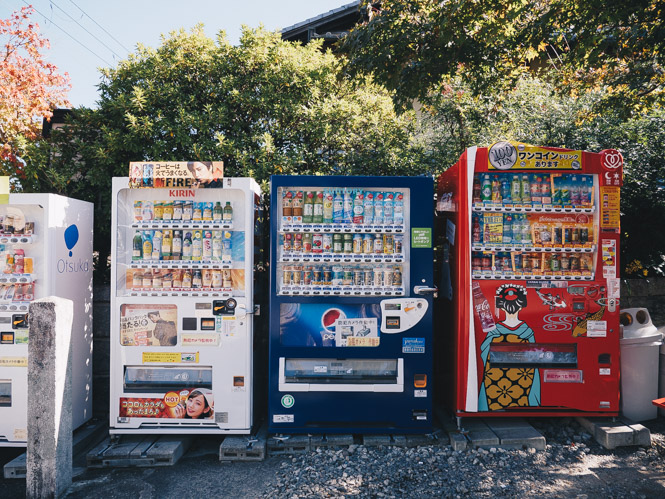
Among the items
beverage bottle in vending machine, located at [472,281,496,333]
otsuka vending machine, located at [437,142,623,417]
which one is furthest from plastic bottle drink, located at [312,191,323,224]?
beverage bottle in vending machine, located at [472,281,496,333]

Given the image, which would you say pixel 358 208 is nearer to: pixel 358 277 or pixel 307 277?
pixel 358 277

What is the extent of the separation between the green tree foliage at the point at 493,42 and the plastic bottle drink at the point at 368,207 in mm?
1805

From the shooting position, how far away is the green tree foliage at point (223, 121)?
4766 mm

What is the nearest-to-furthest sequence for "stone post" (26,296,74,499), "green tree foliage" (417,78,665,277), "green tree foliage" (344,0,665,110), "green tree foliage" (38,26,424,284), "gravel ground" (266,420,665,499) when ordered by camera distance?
"stone post" (26,296,74,499) < "gravel ground" (266,420,665,499) < "green tree foliage" (344,0,665,110) < "green tree foliage" (38,26,424,284) < "green tree foliage" (417,78,665,277)

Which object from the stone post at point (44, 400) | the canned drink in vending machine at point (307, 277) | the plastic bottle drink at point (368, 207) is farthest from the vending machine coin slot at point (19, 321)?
the plastic bottle drink at point (368, 207)

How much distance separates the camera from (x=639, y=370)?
13.3 ft

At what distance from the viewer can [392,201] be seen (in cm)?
387

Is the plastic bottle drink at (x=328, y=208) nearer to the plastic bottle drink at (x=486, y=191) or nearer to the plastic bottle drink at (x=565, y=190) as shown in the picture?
the plastic bottle drink at (x=486, y=191)

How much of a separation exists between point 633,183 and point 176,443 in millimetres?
5865

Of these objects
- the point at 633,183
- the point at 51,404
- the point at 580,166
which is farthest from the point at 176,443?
the point at 633,183

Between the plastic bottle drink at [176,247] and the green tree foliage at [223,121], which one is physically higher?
the green tree foliage at [223,121]

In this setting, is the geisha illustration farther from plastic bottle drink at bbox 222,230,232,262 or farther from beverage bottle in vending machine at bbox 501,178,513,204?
plastic bottle drink at bbox 222,230,232,262

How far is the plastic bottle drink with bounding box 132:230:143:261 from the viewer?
3.79 m

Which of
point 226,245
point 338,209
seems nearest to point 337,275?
point 338,209
